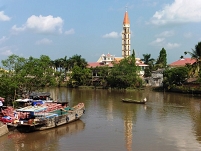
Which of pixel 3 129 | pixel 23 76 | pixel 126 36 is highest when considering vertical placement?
pixel 126 36

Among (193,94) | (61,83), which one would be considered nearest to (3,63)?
(193,94)

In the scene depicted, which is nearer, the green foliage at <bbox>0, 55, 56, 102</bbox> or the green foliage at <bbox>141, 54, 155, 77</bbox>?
the green foliage at <bbox>0, 55, 56, 102</bbox>

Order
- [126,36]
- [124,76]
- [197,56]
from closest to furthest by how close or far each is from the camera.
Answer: [197,56]
[124,76]
[126,36]

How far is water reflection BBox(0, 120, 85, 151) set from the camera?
1616 cm

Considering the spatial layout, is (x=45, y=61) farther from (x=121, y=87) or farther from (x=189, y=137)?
(x=121, y=87)

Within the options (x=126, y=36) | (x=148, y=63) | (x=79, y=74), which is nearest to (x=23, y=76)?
(x=79, y=74)

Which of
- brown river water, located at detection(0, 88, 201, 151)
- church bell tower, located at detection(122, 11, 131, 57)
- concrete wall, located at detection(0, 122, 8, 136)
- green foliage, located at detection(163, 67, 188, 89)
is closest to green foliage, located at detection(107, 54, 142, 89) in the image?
green foliage, located at detection(163, 67, 188, 89)

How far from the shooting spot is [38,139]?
58.1ft

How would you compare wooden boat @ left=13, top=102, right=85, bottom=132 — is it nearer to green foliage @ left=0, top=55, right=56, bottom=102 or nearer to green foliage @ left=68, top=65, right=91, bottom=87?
green foliage @ left=0, top=55, right=56, bottom=102

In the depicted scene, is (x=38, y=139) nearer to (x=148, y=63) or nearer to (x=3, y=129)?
(x=3, y=129)

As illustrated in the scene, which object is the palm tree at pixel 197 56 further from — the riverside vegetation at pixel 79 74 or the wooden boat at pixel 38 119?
the wooden boat at pixel 38 119

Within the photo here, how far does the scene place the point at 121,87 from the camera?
5544cm

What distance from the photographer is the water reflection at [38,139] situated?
16156mm

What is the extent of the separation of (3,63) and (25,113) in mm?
8303
